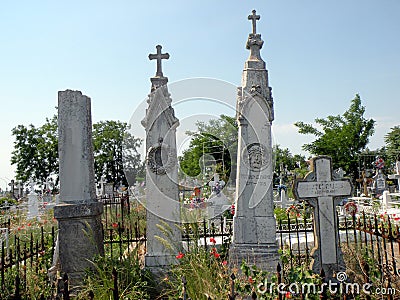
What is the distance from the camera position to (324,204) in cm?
595

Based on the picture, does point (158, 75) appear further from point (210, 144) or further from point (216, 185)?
point (216, 185)

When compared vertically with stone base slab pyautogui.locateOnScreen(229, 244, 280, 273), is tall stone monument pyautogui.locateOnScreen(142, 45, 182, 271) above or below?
above

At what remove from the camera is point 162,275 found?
6164mm

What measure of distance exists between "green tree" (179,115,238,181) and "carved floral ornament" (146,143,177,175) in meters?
1.29

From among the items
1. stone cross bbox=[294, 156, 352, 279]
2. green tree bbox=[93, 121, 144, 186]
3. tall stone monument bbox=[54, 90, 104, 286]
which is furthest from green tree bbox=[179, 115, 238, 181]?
green tree bbox=[93, 121, 144, 186]

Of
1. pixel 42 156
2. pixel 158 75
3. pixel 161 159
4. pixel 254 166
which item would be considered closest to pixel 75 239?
pixel 161 159

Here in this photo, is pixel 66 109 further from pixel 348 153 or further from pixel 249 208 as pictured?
pixel 348 153

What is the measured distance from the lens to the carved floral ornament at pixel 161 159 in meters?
6.38

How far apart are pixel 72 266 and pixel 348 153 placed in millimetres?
30410

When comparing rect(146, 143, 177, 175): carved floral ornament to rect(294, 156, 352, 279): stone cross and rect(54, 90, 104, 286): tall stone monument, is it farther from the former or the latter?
rect(294, 156, 352, 279): stone cross

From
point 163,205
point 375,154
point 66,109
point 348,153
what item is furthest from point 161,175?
point 375,154

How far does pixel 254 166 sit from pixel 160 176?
1.88 m

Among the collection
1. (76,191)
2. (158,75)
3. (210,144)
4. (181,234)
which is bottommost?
(181,234)

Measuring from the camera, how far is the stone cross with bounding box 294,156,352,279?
576 centimetres
